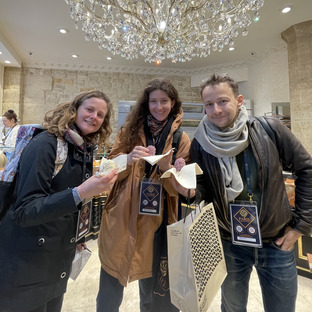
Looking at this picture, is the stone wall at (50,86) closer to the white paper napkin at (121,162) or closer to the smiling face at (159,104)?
the smiling face at (159,104)

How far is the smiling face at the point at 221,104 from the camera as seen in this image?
917mm

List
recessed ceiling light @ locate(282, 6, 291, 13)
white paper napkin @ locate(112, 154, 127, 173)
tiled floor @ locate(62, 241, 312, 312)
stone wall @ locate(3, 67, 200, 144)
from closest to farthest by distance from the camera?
1. white paper napkin @ locate(112, 154, 127, 173)
2. tiled floor @ locate(62, 241, 312, 312)
3. recessed ceiling light @ locate(282, 6, 291, 13)
4. stone wall @ locate(3, 67, 200, 144)

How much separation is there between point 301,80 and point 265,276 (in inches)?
164

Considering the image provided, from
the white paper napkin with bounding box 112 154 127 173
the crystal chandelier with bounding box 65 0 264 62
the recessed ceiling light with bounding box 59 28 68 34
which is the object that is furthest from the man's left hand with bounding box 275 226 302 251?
the recessed ceiling light with bounding box 59 28 68 34

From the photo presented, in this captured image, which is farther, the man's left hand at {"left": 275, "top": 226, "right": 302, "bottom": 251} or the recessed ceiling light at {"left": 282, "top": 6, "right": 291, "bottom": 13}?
the recessed ceiling light at {"left": 282, "top": 6, "right": 291, "bottom": 13}

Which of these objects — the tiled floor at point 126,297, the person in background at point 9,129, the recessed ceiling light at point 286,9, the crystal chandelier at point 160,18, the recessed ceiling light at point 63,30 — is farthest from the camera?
the recessed ceiling light at point 63,30

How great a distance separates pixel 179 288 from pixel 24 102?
6.49 meters

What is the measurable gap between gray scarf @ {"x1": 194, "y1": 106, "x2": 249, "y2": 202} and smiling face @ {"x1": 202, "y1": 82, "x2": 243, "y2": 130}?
0.04 meters

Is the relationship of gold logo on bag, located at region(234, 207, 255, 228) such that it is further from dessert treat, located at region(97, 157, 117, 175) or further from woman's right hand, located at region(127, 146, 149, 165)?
dessert treat, located at region(97, 157, 117, 175)

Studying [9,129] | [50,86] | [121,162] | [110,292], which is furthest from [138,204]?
[50,86]

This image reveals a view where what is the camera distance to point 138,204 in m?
0.99

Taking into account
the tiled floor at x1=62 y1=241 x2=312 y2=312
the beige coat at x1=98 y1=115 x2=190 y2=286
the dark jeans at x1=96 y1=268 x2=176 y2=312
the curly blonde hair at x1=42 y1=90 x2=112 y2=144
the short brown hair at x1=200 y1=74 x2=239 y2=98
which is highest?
the short brown hair at x1=200 y1=74 x2=239 y2=98

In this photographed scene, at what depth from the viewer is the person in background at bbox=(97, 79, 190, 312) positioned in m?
0.97

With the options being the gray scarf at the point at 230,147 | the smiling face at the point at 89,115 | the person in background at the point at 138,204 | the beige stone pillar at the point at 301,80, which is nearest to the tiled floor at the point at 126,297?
the person in background at the point at 138,204
